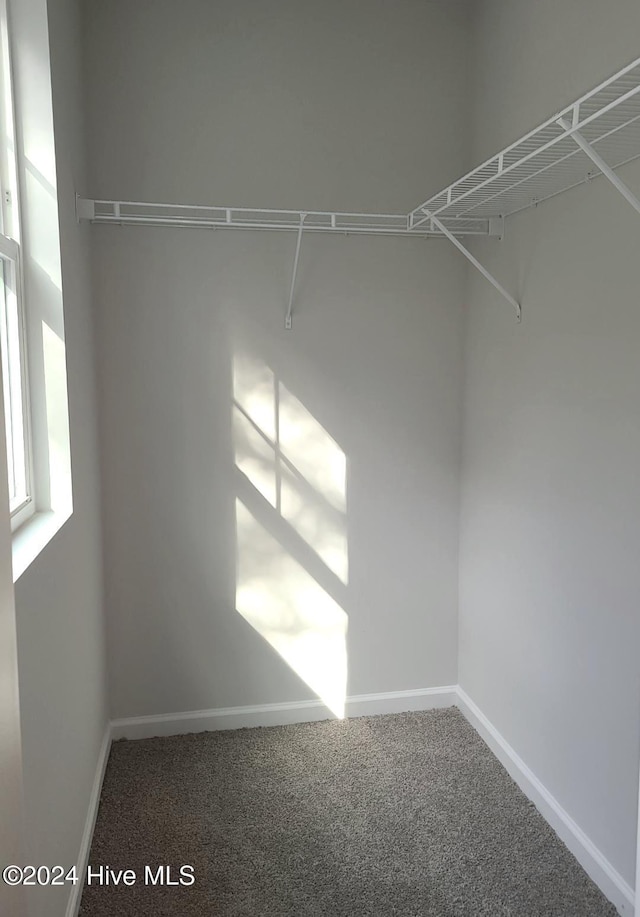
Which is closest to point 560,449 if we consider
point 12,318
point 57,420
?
point 57,420

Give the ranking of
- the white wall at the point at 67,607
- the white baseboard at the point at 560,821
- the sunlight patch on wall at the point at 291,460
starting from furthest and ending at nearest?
the sunlight patch on wall at the point at 291,460
the white baseboard at the point at 560,821
the white wall at the point at 67,607

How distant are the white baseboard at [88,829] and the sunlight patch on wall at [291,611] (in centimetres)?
71

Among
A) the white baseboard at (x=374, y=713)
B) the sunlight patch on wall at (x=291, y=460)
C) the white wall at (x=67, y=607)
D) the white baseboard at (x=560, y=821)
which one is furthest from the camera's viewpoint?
the sunlight patch on wall at (x=291, y=460)

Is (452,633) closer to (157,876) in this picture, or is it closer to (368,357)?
(368,357)

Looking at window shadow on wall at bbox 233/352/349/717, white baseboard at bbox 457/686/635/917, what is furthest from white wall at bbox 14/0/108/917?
white baseboard at bbox 457/686/635/917

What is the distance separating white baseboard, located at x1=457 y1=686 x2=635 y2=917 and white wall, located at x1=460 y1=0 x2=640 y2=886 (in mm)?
35

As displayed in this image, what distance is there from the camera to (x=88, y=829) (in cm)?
215

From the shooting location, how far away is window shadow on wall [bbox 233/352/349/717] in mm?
2787

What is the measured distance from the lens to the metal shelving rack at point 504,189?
1575 millimetres

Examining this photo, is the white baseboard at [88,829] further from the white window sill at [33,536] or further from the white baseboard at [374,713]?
the white window sill at [33,536]

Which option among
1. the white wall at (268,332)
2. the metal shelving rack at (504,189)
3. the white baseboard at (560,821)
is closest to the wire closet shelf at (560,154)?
the metal shelving rack at (504,189)

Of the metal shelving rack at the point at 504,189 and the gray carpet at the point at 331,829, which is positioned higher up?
the metal shelving rack at the point at 504,189

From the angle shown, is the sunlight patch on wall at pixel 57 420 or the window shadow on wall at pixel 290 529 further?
the window shadow on wall at pixel 290 529

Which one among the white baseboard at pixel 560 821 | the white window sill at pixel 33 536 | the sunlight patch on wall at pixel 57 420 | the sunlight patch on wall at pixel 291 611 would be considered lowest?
the white baseboard at pixel 560 821
